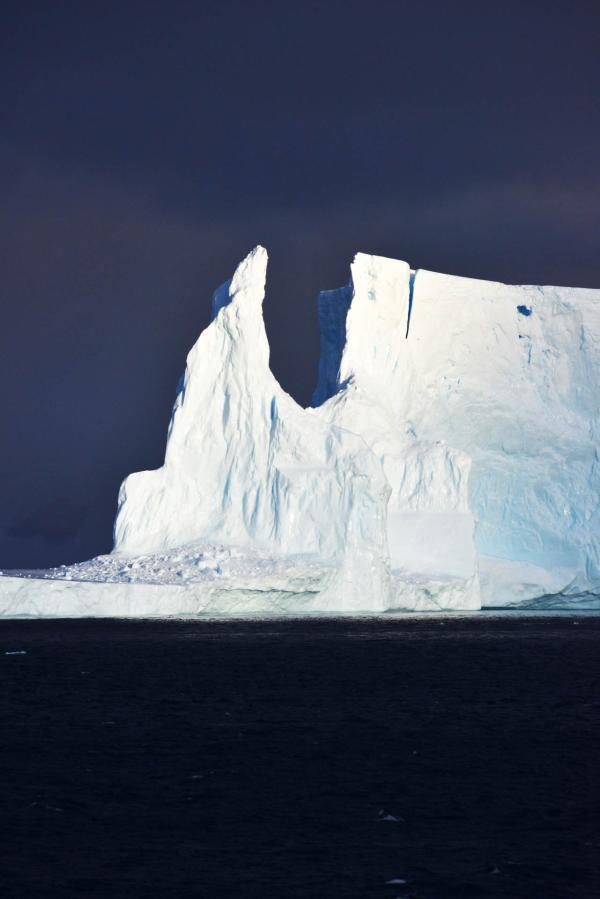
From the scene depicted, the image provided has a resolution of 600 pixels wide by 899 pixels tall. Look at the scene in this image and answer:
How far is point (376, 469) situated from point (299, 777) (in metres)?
35.6

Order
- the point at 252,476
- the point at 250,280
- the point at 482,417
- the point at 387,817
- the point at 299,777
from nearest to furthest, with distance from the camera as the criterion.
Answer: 1. the point at 387,817
2. the point at 299,777
3. the point at 252,476
4. the point at 250,280
5. the point at 482,417

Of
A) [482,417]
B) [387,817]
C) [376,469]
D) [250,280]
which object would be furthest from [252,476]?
[387,817]

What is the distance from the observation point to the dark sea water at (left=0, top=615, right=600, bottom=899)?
16.0 m

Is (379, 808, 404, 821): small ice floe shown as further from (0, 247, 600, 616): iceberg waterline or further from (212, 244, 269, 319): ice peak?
(212, 244, 269, 319): ice peak

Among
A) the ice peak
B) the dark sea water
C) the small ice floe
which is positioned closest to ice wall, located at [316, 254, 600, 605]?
the ice peak

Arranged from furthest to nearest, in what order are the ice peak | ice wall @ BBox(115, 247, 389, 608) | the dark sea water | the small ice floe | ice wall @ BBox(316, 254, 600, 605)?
ice wall @ BBox(316, 254, 600, 605) → the ice peak → ice wall @ BBox(115, 247, 389, 608) → the small ice floe → the dark sea water

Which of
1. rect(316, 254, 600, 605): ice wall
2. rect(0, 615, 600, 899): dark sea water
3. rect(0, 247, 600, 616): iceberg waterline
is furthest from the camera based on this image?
rect(316, 254, 600, 605): ice wall

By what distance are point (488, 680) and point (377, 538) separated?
20.0 meters

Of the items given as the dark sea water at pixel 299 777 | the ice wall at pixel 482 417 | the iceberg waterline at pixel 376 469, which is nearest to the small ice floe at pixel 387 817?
the dark sea water at pixel 299 777

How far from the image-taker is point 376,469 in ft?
186

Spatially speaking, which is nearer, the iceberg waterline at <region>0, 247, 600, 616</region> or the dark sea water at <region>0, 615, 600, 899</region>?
the dark sea water at <region>0, 615, 600, 899</region>

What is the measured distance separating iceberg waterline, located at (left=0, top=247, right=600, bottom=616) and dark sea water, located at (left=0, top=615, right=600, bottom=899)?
38.4ft

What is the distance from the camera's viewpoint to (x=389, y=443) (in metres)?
61.9

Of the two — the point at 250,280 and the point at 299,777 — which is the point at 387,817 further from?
the point at 250,280
